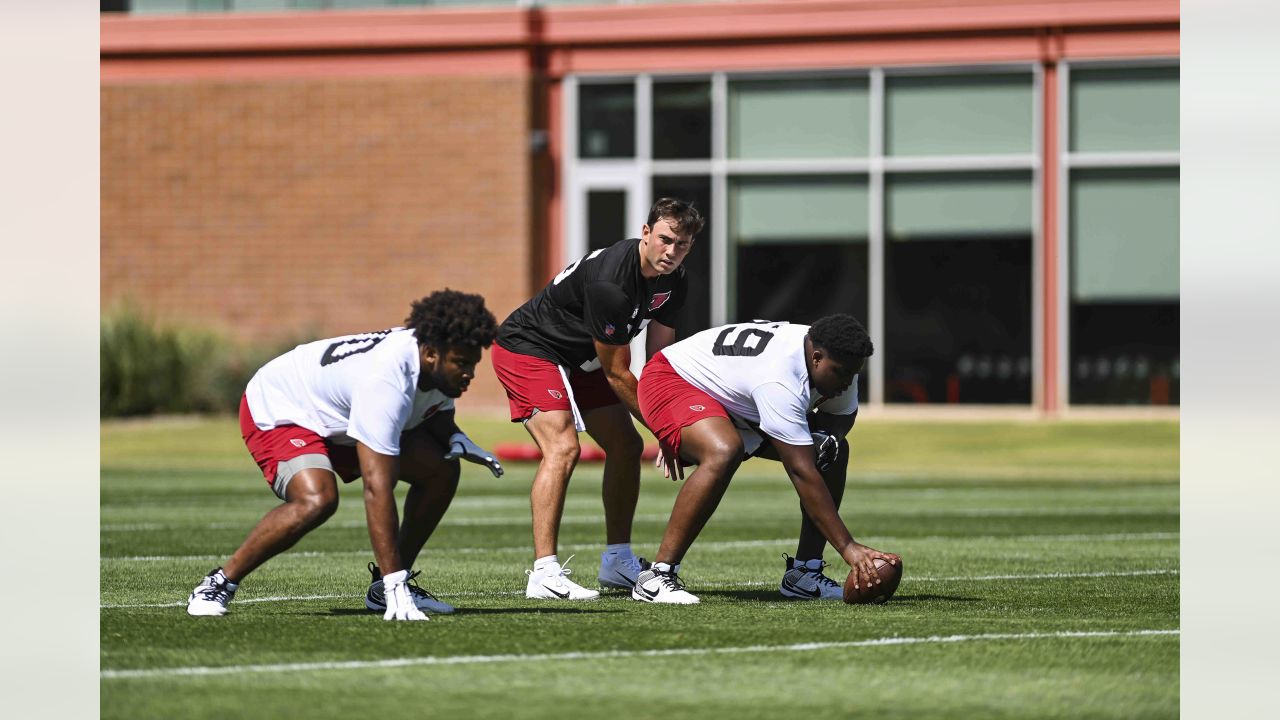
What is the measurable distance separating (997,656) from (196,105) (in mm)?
21102

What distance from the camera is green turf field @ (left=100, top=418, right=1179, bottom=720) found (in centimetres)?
634

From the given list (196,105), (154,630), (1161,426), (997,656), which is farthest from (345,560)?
(196,105)

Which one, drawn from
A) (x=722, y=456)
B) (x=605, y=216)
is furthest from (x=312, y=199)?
(x=722, y=456)

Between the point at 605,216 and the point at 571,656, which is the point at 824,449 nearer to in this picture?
the point at 571,656

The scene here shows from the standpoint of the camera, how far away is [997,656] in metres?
7.25

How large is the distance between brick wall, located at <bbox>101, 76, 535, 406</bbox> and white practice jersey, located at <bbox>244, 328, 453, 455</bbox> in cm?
1713

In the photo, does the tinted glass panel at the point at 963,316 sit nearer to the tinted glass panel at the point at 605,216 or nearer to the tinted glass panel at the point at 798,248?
the tinted glass panel at the point at 798,248

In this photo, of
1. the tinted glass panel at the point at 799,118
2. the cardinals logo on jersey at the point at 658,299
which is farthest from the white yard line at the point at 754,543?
the tinted glass panel at the point at 799,118

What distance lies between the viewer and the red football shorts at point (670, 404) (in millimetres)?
9117

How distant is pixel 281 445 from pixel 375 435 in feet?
2.08

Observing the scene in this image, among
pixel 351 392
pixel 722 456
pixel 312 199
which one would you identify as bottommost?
pixel 722 456

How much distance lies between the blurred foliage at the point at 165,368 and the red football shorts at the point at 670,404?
53.6 feet

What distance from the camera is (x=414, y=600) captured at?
27.5 ft

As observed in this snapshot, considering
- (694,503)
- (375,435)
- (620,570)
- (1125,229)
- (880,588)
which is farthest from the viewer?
(1125,229)
